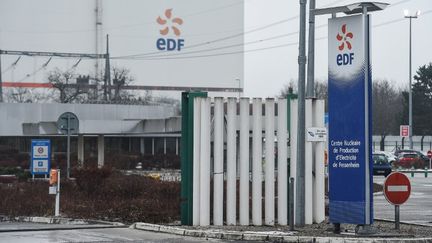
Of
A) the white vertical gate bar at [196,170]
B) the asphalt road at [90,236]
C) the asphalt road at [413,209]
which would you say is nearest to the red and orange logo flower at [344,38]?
the white vertical gate bar at [196,170]

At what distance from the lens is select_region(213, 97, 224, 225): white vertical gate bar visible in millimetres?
17438

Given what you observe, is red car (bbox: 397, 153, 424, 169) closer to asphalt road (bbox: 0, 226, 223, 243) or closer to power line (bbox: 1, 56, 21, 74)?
power line (bbox: 1, 56, 21, 74)

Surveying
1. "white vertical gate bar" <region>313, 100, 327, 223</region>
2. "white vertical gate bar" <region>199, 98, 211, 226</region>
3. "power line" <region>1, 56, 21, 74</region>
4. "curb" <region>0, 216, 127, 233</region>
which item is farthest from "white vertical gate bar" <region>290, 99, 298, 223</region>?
"power line" <region>1, 56, 21, 74</region>

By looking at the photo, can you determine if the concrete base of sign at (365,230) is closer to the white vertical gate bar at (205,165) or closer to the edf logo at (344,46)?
the edf logo at (344,46)

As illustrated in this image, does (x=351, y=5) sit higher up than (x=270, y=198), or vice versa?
(x=351, y=5)

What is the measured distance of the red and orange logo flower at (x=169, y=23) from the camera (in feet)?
269

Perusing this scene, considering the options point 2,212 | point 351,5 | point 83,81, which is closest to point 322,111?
point 351,5

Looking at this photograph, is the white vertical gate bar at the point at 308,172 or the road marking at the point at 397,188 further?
the white vertical gate bar at the point at 308,172

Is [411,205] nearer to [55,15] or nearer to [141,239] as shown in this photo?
[141,239]

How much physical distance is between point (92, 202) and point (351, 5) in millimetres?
10285

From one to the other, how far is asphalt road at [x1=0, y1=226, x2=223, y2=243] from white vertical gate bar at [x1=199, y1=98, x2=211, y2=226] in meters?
1.57

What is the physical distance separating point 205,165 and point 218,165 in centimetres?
35

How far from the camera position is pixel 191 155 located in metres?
17.4

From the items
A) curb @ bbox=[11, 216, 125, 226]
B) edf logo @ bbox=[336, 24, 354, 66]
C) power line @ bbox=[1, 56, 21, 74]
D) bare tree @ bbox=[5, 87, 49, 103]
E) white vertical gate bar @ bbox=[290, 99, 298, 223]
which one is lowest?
curb @ bbox=[11, 216, 125, 226]
